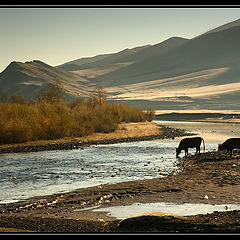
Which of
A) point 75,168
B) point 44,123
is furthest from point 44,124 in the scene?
point 75,168

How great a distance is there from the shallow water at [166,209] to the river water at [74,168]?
339 centimetres

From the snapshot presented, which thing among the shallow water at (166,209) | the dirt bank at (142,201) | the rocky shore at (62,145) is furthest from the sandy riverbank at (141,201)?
the rocky shore at (62,145)

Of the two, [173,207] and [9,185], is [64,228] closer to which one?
[173,207]

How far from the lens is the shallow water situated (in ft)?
38.8

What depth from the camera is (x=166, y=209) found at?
40.1ft

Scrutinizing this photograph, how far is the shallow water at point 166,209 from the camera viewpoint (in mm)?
11812

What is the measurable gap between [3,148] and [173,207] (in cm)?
1908

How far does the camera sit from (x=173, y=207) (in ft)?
40.9

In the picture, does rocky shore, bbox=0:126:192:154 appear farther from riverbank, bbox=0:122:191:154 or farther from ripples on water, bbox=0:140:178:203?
ripples on water, bbox=0:140:178:203

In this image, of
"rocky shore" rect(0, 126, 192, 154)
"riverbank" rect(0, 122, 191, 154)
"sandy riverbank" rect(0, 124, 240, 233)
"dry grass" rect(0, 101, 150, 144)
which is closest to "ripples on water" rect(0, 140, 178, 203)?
"sandy riverbank" rect(0, 124, 240, 233)

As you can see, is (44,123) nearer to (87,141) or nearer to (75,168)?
(87,141)

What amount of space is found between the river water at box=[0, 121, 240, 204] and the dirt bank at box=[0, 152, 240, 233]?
112 cm

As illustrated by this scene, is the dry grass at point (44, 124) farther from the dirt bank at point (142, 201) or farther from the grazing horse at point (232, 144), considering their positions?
the dirt bank at point (142, 201)

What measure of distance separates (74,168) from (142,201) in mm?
8091
